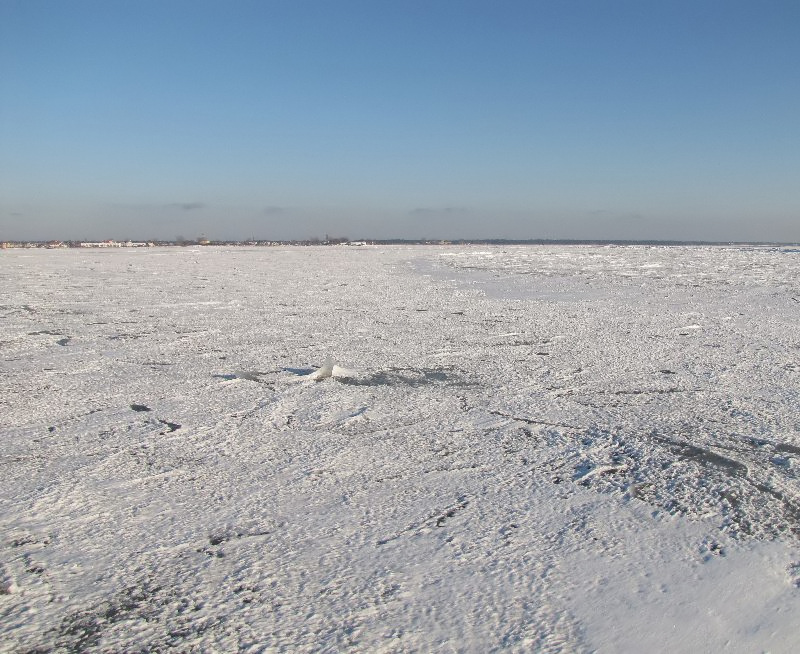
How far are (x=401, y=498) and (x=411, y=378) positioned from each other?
198 cm

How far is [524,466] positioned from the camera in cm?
277

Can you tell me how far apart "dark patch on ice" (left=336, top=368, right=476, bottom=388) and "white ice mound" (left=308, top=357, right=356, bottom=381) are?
0.29 feet

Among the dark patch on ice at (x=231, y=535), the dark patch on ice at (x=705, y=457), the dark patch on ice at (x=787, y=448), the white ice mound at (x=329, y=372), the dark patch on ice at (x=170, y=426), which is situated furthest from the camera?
the white ice mound at (x=329, y=372)

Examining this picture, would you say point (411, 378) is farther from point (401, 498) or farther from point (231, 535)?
point (231, 535)

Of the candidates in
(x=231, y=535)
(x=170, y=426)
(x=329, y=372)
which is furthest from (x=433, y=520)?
(x=329, y=372)

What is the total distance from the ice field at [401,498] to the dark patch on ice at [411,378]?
32 mm

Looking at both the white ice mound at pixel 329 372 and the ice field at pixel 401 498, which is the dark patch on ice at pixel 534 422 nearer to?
the ice field at pixel 401 498

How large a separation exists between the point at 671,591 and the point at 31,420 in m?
3.20

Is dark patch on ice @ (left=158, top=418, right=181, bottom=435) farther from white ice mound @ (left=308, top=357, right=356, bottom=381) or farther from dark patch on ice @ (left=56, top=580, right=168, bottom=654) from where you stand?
dark patch on ice @ (left=56, top=580, right=168, bottom=654)

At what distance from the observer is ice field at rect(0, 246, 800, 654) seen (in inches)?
67.3

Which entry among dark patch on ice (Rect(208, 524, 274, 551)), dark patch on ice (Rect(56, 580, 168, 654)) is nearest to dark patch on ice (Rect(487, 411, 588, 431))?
dark patch on ice (Rect(208, 524, 274, 551))

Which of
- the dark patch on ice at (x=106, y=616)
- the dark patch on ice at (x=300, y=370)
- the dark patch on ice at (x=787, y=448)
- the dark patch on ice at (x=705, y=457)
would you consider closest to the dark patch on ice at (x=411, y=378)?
the dark patch on ice at (x=300, y=370)

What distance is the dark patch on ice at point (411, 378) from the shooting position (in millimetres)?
4266

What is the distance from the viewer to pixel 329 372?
445 cm
